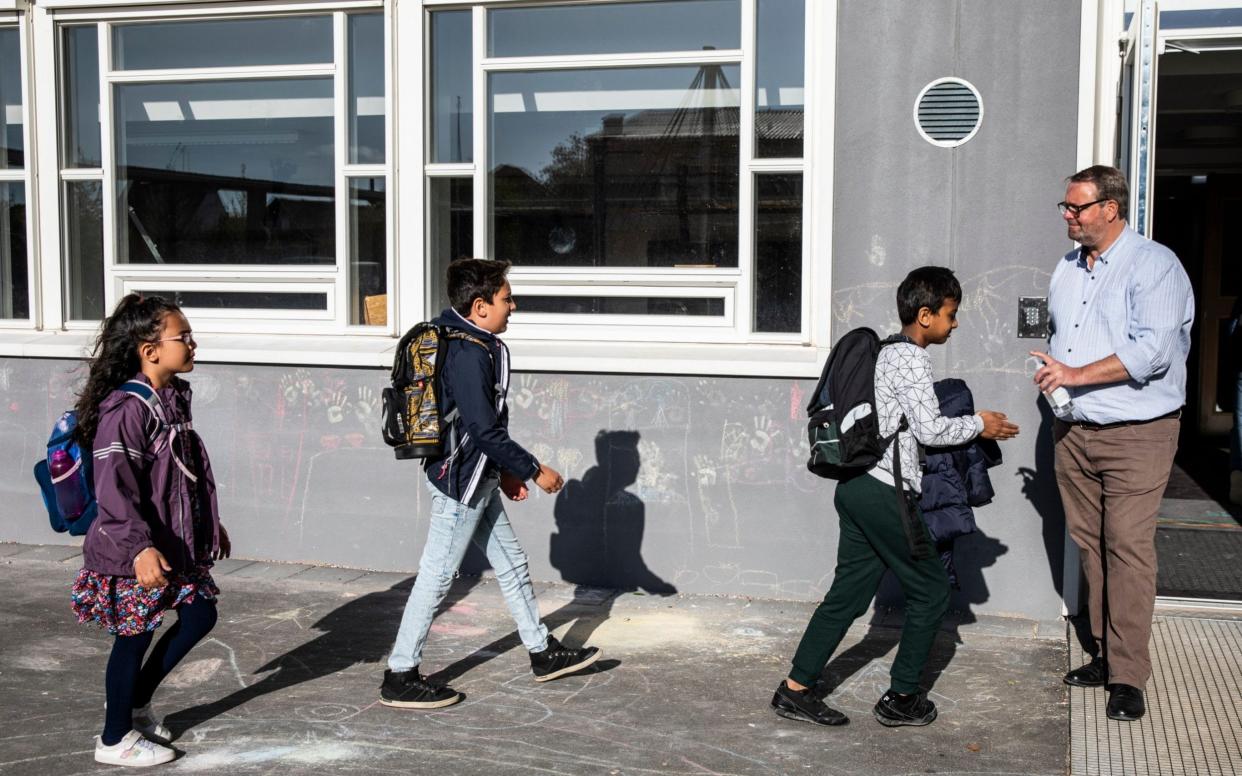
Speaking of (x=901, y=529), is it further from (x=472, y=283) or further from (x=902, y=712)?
(x=472, y=283)

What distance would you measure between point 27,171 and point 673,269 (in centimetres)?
415

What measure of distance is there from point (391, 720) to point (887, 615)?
2670 millimetres

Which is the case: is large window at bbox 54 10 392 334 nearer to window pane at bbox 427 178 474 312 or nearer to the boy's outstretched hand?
window pane at bbox 427 178 474 312

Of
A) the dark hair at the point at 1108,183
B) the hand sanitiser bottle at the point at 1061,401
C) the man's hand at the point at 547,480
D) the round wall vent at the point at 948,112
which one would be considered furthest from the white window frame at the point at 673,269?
the man's hand at the point at 547,480

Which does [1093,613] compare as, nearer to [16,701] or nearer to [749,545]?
[749,545]

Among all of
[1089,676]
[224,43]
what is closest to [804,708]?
[1089,676]

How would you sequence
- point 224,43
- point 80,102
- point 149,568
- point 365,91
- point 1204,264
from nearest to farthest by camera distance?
1. point 149,568
2. point 365,91
3. point 224,43
4. point 80,102
5. point 1204,264

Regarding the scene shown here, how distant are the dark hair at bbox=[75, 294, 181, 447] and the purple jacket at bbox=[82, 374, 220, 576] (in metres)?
0.05

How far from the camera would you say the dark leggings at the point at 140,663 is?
4375 millimetres

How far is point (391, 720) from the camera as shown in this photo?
4.95 metres

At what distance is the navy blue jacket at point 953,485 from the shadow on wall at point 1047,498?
3.83ft

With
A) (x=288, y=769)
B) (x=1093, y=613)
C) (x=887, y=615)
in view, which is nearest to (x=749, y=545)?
(x=887, y=615)

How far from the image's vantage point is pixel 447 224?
7.36m

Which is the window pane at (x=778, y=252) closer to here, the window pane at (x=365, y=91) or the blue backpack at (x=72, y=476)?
the window pane at (x=365, y=91)
